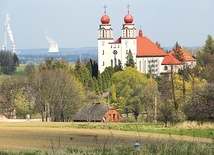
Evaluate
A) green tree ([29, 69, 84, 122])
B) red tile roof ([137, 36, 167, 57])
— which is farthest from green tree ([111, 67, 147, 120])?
red tile roof ([137, 36, 167, 57])

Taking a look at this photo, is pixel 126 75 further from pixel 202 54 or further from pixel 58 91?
pixel 202 54

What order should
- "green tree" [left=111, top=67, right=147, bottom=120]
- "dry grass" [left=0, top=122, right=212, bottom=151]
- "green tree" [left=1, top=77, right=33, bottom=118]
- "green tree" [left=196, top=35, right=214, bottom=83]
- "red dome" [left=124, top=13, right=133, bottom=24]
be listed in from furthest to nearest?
"red dome" [left=124, top=13, right=133, bottom=24] < "green tree" [left=196, top=35, right=214, bottom=83] < "green tree" [left=1, top=77, right=33, bottom=118] < "green tree" [left=111, top=67, right=147, bottom=120] < "dry grass" [left=0, top=122, right=212, bottom=151]

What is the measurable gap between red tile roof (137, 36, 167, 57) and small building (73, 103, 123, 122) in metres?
64.8

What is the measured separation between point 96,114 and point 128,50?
6438 centimetres

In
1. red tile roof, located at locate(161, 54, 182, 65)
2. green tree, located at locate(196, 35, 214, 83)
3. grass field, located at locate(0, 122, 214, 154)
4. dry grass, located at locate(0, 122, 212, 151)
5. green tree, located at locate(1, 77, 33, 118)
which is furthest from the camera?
red tile roof, located at locate(161, 54, 182, 65)

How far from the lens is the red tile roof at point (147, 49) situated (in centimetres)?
13706

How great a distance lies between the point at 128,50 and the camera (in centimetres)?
13488

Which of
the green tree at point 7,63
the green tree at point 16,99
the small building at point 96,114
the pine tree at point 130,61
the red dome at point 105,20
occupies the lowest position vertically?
the small building at point 96,114

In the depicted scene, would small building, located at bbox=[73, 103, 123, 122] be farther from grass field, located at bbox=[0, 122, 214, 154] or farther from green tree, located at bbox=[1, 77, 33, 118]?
grass field, located at bbox=[0, 122, 214, 154]

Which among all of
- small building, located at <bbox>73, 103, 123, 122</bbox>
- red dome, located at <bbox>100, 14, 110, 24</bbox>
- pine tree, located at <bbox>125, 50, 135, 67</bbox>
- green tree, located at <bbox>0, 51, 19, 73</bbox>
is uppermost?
red dome, located at <bbox>100, 14, 110, 24</bbox>

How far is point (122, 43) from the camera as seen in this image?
13712 cm

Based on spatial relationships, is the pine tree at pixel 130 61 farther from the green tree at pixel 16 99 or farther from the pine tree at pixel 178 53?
the green tree at pixel 16 99

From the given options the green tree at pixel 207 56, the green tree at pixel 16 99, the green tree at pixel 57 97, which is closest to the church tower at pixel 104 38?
the green tree at pixel 207 56

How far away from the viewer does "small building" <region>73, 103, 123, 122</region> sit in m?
70.3
